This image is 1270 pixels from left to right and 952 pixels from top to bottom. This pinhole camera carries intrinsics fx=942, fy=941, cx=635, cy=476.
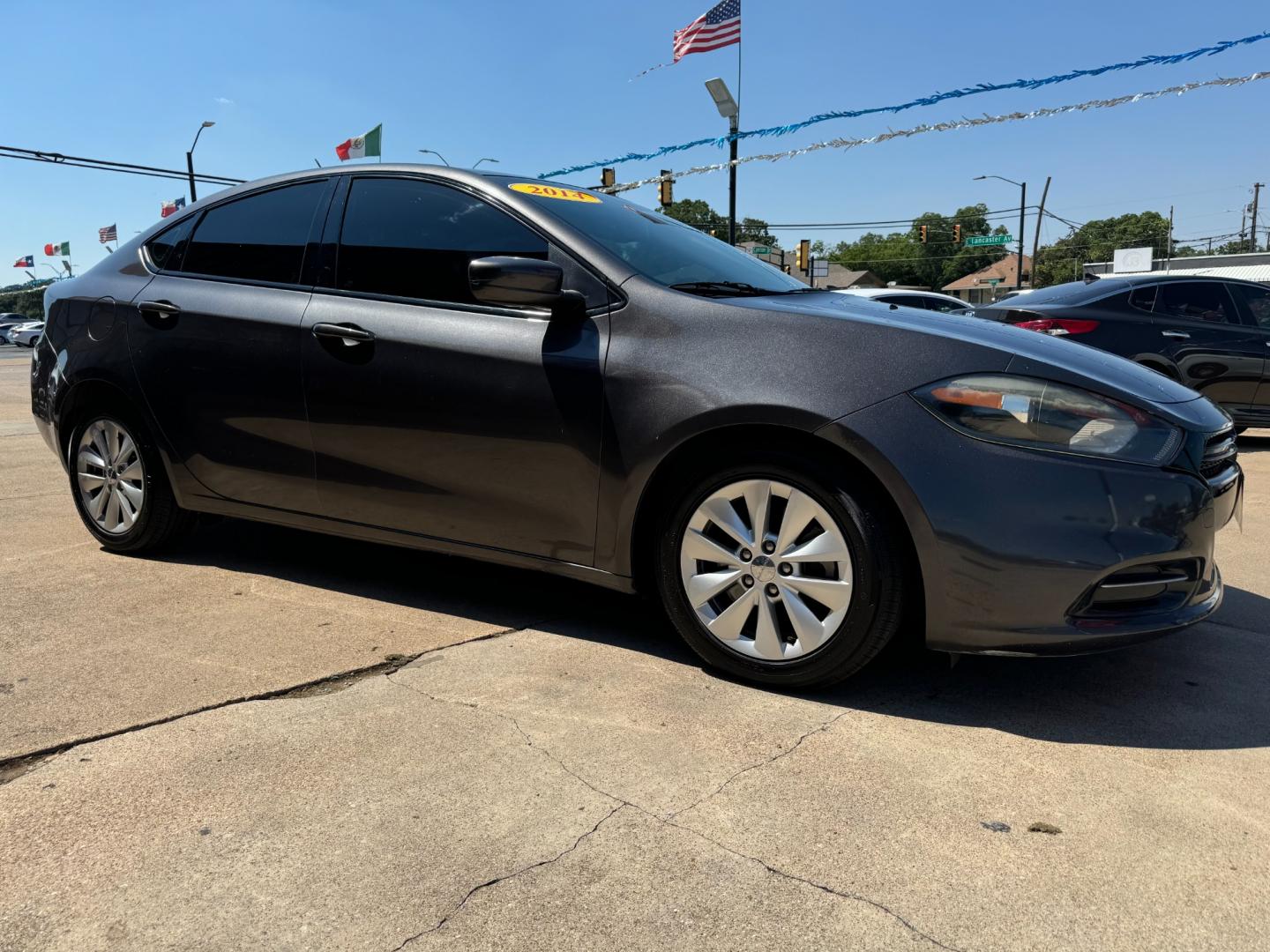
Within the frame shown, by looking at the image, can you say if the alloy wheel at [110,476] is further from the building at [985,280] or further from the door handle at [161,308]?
the building at [985,280]

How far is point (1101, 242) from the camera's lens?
327 feet

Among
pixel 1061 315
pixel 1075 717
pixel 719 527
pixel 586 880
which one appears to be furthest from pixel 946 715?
pixel 1061 315

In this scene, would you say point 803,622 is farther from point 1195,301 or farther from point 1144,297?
point 1195,301

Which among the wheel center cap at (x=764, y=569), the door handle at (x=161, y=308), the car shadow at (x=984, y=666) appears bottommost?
the car shadow at (x=984, y=666)

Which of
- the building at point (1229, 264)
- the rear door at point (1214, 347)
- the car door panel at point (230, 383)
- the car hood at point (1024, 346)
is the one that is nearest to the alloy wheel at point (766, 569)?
the car hood at point (1024, 346)

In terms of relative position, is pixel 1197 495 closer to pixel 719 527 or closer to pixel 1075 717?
pixel 1075 717

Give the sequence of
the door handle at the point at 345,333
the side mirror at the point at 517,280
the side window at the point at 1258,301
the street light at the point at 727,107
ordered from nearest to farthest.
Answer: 1. the side mirror at the point at 517,280
2. the door handle at the point at 345,333
3. the side window at the point at 1258,301
4. the street light at the point at 727,107

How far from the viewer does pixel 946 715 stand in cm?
272

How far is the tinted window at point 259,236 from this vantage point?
A: 12.2 feet

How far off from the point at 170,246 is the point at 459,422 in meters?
1.88

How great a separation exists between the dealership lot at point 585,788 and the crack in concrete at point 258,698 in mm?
13

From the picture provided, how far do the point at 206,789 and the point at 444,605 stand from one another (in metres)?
1.49

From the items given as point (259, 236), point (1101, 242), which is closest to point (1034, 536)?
point (259, 236)

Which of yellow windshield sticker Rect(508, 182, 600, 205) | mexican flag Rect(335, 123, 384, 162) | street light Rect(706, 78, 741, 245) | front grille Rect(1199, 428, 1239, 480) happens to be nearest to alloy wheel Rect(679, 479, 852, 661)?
front grille Rect(1199, 428, 1239, 480)
